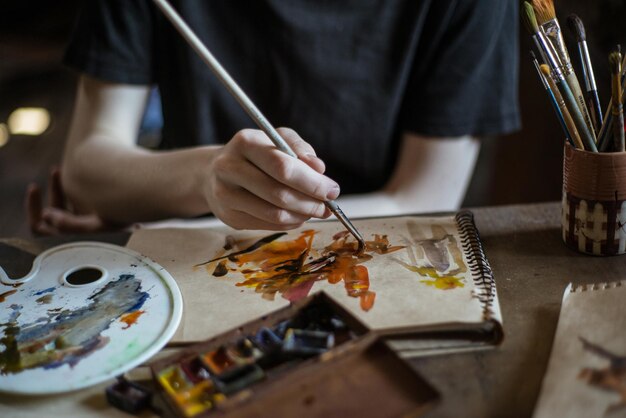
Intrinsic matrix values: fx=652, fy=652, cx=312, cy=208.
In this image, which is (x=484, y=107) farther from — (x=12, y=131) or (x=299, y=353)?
(x=12, y=131)

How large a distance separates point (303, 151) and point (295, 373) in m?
0.25

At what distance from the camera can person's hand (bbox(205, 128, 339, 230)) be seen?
23.7 inches

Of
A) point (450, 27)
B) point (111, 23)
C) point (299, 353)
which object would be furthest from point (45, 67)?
point (299, 353)

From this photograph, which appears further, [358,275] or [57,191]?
[57,191]

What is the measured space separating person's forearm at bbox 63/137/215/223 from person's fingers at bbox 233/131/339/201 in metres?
0.12

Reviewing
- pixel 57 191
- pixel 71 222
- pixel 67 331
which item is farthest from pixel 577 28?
pixel 57 191

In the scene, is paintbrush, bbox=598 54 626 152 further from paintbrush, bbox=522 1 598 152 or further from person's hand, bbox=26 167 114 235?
person's hand, bbox=26 167 114 235

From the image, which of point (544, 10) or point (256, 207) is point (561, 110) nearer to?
point (544, 10)

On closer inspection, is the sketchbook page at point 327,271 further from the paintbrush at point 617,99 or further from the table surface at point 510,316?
the paintbrush at point 617,99

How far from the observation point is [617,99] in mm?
584

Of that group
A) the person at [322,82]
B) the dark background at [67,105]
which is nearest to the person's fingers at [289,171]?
the person at [322,82]

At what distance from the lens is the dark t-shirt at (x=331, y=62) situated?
96 cm

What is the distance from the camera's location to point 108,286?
1.98 feet

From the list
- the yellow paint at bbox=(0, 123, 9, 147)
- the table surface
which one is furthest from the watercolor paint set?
the yellow paint at bbox=(0, 123, 9, 147)
